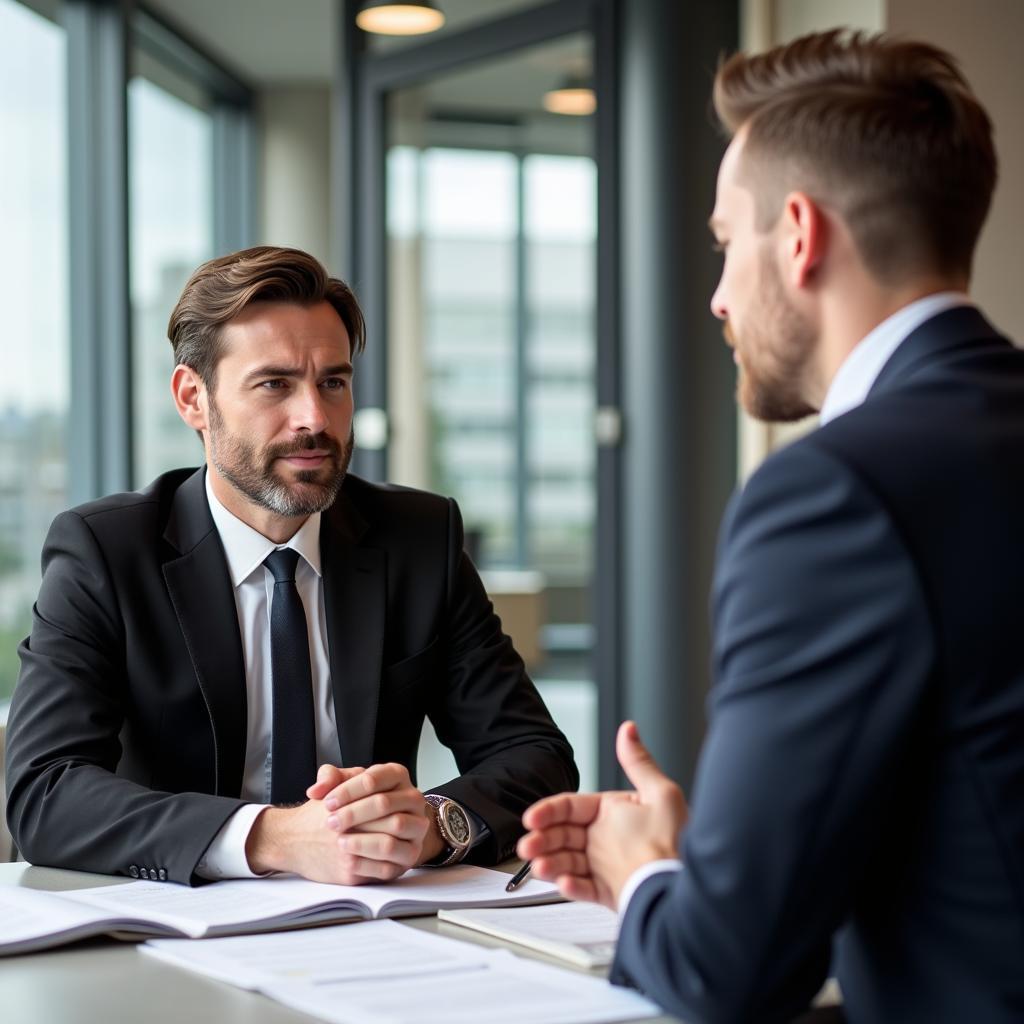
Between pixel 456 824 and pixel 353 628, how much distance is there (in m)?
0.50

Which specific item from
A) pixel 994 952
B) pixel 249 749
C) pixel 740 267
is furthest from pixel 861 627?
pixel 249 749

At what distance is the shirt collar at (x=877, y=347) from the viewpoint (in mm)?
1148

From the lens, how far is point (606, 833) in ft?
4.05

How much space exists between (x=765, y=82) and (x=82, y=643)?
4.10 feet

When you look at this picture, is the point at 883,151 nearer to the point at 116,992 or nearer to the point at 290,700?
the point at 116,992

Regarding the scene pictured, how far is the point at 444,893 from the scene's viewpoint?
1.53 m

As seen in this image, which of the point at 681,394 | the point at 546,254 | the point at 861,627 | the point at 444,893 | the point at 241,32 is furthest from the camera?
the point at 546,254

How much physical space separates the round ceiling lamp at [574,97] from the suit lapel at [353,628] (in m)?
2.88

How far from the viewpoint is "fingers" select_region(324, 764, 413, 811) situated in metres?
1.61

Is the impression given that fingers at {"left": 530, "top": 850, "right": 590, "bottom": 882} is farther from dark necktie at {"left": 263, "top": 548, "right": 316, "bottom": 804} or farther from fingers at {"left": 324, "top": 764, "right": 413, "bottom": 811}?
dark necktie at {"left": 263, "top": 548, "right": 316, "bottom": 804}

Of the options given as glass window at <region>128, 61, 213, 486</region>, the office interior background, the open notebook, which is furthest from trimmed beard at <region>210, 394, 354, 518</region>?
glass window at <region>128, 61, 213, 486</region>

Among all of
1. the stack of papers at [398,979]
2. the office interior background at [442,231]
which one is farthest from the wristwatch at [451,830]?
the office interior background at [442,231]

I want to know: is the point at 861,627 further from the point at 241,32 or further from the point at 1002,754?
the point at 241,32

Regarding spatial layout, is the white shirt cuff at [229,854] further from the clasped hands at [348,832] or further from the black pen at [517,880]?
the black pen at [517,880]
